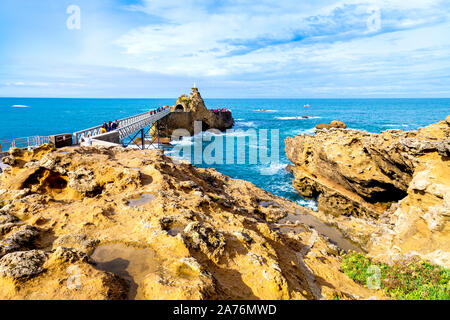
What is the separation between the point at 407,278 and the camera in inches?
302

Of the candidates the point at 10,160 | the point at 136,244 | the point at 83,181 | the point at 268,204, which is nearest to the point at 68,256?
the point at 136,244

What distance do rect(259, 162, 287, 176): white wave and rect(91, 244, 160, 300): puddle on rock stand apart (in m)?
28.7

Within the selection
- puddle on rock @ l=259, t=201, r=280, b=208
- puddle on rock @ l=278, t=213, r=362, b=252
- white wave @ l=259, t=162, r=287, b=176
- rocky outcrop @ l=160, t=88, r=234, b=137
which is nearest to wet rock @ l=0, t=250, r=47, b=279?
puddle on rock @ l=278, t=213, r=362, b=252

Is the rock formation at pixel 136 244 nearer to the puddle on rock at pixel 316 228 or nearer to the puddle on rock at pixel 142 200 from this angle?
the puddle on rock at pixel 142 200

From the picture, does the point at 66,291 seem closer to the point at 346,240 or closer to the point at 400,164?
the point at 346,240

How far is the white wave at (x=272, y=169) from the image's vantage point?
34.1 metres

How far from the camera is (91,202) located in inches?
336

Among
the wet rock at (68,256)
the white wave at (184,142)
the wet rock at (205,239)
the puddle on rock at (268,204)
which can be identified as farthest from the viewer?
the white wave at (184,142)

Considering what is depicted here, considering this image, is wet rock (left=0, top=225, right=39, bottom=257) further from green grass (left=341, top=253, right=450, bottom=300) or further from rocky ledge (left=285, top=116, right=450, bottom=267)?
rocky ledge (left=285, top=116, right=450, bottom=267)

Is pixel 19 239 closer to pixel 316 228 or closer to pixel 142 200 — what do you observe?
pixel 142 200

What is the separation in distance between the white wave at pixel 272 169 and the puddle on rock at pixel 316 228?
19183 millimetres

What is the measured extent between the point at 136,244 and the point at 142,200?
2675 millimetres

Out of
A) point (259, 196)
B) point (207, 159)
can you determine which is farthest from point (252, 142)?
point (259, 196)

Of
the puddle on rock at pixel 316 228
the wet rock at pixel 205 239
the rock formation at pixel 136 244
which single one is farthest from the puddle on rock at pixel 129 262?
the puddle on rock at pixel 316 228
